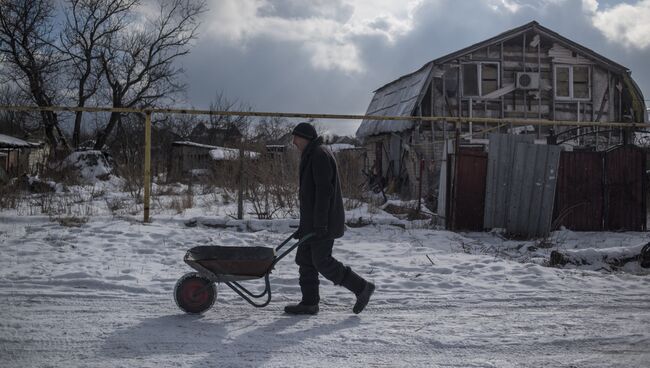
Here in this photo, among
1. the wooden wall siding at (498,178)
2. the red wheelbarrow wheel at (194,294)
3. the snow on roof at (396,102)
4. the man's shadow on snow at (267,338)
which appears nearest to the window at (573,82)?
the snow on roof at (396,102)

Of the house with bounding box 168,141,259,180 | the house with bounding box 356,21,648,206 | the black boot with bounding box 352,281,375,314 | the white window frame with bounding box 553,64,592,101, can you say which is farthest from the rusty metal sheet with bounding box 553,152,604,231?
the white window frame with bounding box 553,64,592,101

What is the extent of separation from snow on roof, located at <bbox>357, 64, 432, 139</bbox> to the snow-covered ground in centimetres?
1244

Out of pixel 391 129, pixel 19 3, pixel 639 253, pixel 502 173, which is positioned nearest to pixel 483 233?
pixel 502 173

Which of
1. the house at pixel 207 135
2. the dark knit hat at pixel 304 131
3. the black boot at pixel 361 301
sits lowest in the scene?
the black boot at pixel 361 301

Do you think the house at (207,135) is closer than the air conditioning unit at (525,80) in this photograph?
No

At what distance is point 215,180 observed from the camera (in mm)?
12609

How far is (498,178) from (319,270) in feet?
20.6

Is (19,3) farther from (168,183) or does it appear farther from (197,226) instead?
(197,226)

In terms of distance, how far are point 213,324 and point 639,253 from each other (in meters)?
6.11

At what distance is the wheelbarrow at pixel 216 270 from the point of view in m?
4.78

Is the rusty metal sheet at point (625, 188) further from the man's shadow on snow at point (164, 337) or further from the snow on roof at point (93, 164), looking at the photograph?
the snow on roof at point (93, 164)

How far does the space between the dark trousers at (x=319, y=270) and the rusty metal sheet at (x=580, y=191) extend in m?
7.14

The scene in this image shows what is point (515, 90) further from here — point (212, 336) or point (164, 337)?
point (164, 337)

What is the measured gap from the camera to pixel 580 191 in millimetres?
10852
